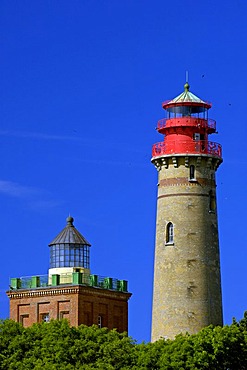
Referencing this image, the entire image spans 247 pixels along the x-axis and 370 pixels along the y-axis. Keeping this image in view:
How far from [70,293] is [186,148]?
10193 mm

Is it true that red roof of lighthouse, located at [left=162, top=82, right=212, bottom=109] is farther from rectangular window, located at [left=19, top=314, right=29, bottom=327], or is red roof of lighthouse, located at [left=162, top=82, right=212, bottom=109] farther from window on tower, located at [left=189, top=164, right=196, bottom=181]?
rectangular window, located at [left=19, top=314, right=29, bottom=327]

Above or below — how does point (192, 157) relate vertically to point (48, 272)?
above

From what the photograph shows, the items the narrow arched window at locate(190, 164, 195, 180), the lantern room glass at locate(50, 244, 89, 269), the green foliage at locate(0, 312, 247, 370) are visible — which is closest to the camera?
the green foliage at locate(0, 312, 247, 370)

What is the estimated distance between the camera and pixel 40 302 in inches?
3762

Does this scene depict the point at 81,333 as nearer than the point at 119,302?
Yes

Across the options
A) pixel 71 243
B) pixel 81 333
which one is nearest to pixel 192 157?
pixel 71 243

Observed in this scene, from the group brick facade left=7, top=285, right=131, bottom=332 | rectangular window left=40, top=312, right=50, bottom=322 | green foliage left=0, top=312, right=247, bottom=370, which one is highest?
brick facade left=7, top=285, right=131, bottom=332

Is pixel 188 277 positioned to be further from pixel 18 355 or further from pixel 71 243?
pixel 18 355

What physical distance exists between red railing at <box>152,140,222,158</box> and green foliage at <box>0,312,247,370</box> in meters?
12.1

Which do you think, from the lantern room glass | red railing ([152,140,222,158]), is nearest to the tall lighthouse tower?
red railing ([152,140,222,158])

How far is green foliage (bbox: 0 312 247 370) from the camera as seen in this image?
3369 inches

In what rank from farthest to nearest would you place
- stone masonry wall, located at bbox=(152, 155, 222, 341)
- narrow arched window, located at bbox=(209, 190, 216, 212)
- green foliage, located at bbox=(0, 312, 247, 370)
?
narrow arched window, located at bbox=(209, 190, 216, 212), stone masonry wall, located at bbox=(152, 155, 222, 341), green foliage, located at bbox=(0, 312, 247, 370)

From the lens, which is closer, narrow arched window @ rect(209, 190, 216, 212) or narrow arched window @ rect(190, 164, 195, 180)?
narrow arched window @ rect(190, 164, 195, 180)

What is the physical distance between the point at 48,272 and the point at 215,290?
9025mm
